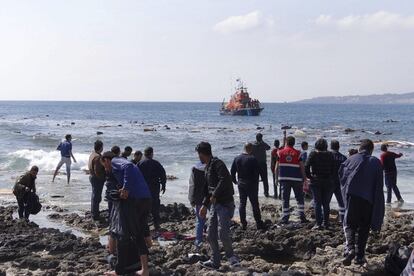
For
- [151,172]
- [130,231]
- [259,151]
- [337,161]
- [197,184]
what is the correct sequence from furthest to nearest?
[259,151] < [151,172] < [337,161] < [197,184] < [130,231]

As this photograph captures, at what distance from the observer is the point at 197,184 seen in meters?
9.70

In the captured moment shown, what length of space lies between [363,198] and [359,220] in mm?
346

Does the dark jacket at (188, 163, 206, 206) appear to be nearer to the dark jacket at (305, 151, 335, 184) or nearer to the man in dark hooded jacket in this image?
the man in dark hooded jacket

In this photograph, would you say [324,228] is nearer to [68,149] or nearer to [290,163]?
[290,163]

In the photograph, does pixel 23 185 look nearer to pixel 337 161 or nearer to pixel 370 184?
pixel 337 161

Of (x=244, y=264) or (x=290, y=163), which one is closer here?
(x=244, y=264)

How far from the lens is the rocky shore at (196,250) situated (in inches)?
319

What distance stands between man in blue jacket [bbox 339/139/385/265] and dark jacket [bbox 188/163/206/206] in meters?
2.49

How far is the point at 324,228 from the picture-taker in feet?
35.6

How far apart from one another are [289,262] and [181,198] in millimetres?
7841

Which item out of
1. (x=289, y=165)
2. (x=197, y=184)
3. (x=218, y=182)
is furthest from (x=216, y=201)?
(x=289, y=165)

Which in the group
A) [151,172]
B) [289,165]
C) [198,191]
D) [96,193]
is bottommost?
[96,193]

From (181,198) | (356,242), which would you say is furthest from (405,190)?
(356,242)

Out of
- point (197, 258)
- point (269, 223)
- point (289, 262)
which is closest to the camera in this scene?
point (197, 258)
